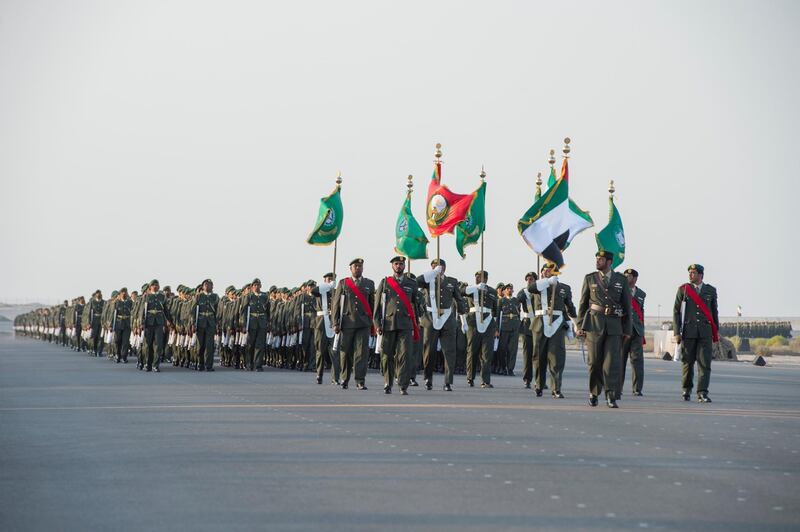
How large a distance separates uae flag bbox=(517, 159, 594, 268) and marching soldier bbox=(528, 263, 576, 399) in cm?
402

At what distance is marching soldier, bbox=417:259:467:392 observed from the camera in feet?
72.6

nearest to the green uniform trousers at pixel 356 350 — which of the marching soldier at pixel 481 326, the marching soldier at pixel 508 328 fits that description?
the marching soldier at pixel 481 326

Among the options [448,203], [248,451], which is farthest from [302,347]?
[248,451]

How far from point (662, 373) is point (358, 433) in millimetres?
19880

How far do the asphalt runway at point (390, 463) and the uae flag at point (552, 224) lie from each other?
22.6 ft

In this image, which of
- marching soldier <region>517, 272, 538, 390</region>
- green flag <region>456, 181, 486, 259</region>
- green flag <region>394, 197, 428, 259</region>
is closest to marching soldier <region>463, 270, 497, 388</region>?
marching soldier <region>517, 272, 538, 390</region>

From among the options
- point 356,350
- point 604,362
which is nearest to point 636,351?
point 604,362

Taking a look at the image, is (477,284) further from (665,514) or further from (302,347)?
(665,514)

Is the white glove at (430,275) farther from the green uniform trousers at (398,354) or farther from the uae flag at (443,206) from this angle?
the uae flag at (443,206)

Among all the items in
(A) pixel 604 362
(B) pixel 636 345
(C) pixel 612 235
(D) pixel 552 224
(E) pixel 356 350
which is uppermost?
(C) pixel 612 235

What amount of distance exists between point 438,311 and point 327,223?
35.3ft

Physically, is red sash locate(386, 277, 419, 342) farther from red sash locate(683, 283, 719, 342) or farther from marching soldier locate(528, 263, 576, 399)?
red sash locate(683, 283, 719, 342)

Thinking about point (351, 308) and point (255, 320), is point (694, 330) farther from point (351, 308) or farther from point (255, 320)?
point (255, 320)

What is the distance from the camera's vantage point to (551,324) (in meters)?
20.6
